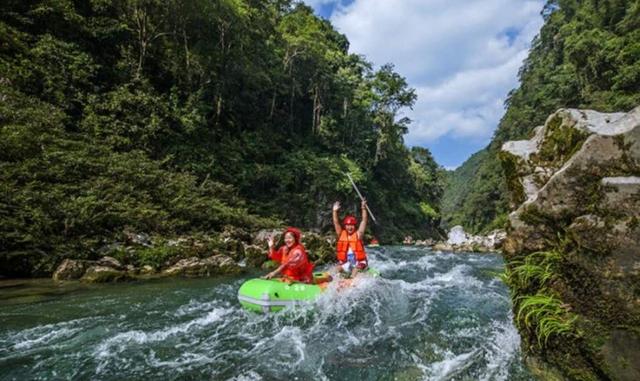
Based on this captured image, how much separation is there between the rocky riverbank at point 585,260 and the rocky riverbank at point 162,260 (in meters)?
9.77

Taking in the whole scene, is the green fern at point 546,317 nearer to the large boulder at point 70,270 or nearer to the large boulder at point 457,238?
the large boulder at point 70,270

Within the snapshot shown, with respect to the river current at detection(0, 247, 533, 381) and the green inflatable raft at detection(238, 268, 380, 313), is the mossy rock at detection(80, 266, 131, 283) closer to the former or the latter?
the river current at detection(0, 247, 533, 381)

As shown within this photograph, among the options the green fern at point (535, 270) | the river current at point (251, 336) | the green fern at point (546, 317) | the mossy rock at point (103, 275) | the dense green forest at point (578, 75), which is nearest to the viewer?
the green fern at point (546, 317)

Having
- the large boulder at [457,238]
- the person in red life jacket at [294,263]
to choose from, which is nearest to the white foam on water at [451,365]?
the person in red life jacket at [294,263]

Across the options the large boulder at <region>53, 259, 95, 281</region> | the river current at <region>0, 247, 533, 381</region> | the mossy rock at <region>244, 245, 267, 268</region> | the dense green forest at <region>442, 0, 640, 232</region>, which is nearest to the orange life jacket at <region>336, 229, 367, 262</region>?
the river current at <region>0, 247, 533, 381</region>

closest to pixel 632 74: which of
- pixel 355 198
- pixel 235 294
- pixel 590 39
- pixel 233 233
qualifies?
pixel 590 39

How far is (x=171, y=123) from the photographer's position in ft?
66.1

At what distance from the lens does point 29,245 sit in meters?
9.91

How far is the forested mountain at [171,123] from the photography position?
11.3 metres

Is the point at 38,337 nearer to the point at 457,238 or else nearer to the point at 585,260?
the point at 585,260

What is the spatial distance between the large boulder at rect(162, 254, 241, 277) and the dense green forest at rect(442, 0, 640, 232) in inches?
597

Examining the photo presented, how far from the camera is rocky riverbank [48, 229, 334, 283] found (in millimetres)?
9992

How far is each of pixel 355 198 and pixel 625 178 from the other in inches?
1226

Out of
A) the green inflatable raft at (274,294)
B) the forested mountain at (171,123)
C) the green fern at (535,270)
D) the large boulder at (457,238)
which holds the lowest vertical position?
the large boulder at (457,238)
